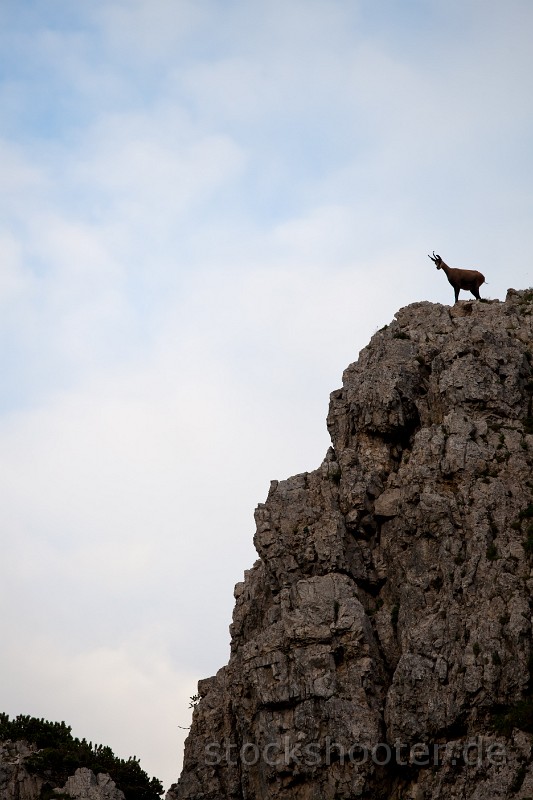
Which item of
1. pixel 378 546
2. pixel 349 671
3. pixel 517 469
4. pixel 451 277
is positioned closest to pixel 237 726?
pixel 349 671

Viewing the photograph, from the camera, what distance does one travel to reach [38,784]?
63781 millimetres

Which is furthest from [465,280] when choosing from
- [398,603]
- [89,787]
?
[89,787]

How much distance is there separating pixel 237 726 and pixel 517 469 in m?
20.9

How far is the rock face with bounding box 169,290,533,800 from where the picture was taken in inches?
2003

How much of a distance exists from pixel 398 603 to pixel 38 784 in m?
25.5

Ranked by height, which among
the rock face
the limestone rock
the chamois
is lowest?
the limestone rock

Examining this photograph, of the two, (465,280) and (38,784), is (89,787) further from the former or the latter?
(465,280)

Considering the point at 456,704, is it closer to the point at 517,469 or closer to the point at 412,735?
the point at 412,735

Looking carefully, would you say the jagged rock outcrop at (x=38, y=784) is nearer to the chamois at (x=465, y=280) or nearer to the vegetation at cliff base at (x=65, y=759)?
the vegetation at cliff base at (x=65, y=759)

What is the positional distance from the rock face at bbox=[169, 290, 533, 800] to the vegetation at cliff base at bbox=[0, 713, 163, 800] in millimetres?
8282

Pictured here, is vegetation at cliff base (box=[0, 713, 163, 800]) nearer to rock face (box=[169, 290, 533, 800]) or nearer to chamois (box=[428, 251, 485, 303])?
rock face (box=[169, 290, 533, 800])

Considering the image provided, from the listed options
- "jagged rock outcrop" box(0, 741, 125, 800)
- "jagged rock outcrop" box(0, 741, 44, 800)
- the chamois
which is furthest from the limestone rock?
the chamois

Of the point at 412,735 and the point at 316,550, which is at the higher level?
the point at 316,550

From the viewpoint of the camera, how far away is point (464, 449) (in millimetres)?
58156
